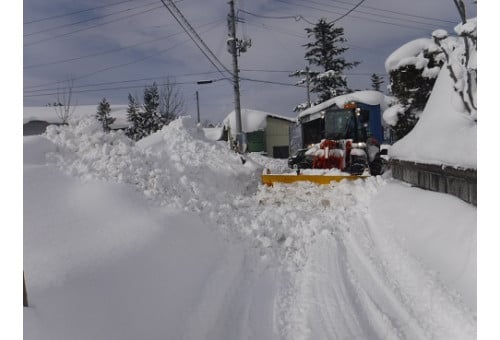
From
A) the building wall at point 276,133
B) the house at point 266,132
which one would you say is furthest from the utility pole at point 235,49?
the building wall at point 276,133

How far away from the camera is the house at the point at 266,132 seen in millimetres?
36594

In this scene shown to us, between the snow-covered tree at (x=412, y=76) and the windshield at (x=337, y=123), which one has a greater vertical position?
the snow-covered tree at (x=412, y=76)

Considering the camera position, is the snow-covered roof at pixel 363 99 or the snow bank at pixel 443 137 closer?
the snow bank at pixel 443 137

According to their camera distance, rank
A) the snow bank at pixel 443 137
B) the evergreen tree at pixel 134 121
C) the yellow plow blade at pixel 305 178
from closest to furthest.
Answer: the snow bank at pixel 443 137 → the yellow plow blade at pixel 305 178 → the evergreen tree at pixel 134 121

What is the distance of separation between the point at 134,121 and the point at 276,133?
610 inches

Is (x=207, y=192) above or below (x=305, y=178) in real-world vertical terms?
below

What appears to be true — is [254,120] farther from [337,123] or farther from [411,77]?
[411,77]

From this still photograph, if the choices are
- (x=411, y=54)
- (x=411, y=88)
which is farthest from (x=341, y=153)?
(x=411, y=54)

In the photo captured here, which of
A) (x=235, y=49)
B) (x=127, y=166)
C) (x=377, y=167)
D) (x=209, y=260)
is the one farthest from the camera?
(x=235, y=49)

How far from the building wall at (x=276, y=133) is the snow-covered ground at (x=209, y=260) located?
3090cm

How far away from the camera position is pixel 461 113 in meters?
6.02

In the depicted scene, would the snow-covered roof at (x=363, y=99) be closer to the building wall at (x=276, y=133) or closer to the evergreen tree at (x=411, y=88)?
the evergreen tree at (x=411, y=88)

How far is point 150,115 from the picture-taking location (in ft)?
103

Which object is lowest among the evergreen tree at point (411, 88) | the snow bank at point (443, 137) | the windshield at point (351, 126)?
the snow bank at point (443, 137)
